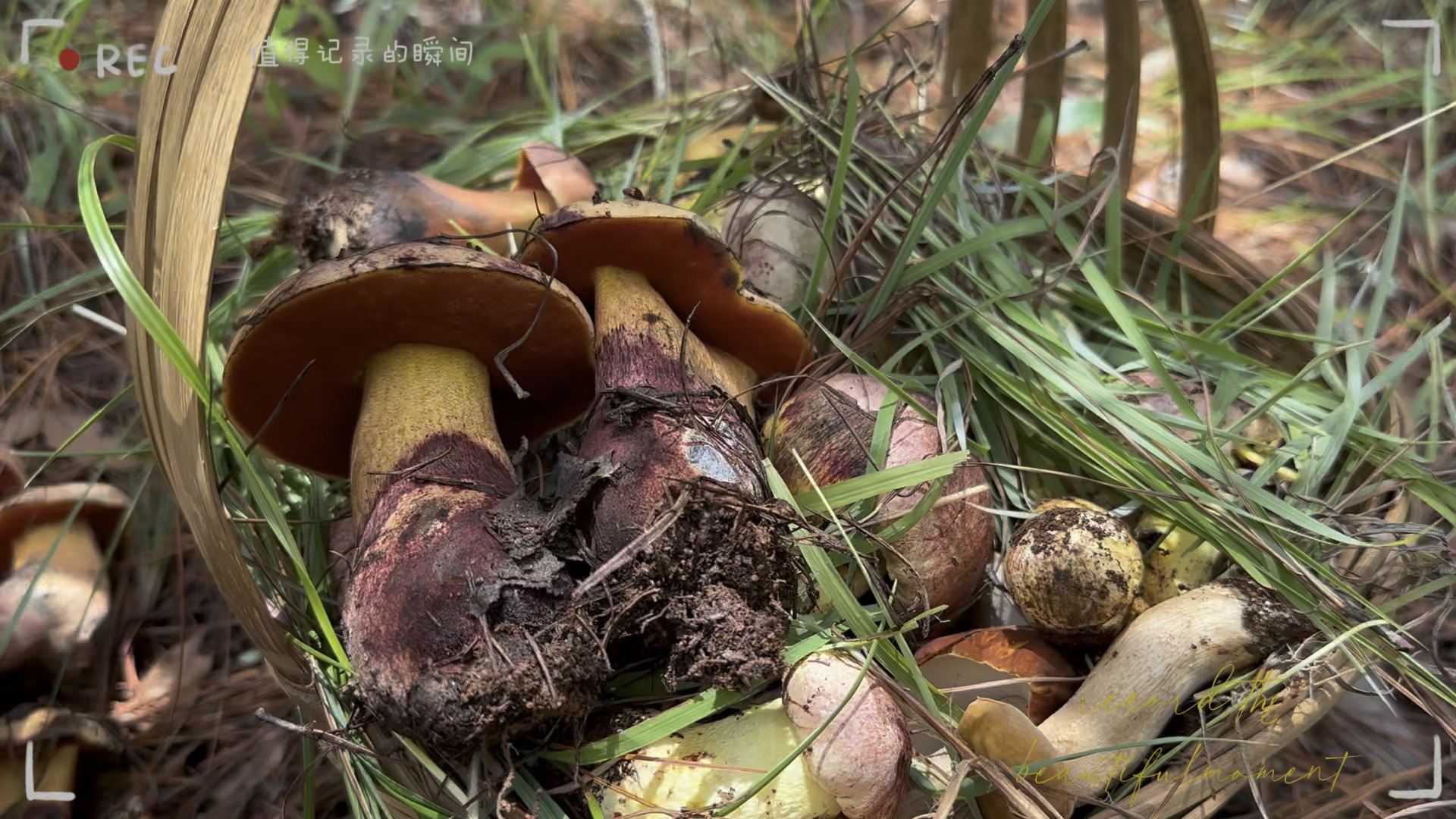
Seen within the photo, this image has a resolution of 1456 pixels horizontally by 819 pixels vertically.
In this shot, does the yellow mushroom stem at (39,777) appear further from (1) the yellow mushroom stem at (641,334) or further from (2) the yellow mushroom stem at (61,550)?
(1) the yellow mushroom stem at (641,334)

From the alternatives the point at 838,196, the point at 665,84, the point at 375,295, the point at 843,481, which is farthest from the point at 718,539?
the point at 665,84

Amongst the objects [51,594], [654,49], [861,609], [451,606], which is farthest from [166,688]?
[654,49]

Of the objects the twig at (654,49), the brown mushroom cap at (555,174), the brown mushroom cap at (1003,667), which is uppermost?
the twig at (654,49)

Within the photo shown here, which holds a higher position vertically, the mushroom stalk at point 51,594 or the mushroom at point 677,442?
the mushroom at point 677,442

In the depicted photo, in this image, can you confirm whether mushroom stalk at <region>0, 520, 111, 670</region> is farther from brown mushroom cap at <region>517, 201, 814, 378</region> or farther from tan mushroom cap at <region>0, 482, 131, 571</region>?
brown mushroom cap at <region>517, 201, 814, 378</region>

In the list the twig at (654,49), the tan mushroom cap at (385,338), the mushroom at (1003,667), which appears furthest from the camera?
the twig at (654,49)

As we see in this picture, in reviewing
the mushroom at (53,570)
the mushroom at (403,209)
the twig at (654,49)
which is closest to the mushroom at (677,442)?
the mushroom at (403,209)

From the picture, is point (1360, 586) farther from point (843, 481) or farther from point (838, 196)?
point (838, 196)

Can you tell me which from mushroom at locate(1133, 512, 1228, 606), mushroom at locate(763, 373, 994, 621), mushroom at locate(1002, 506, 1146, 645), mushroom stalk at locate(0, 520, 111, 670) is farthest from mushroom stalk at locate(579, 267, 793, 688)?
mushroom stalk at locate(0, 520, 111, 670)
